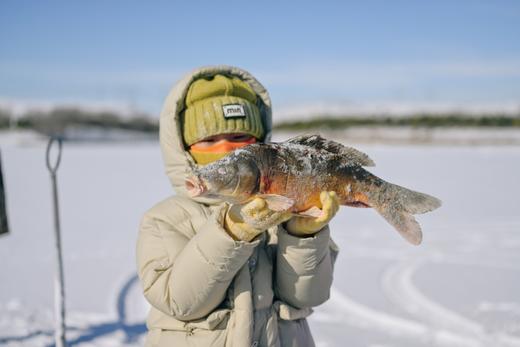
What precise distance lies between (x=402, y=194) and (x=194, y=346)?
0.96 m

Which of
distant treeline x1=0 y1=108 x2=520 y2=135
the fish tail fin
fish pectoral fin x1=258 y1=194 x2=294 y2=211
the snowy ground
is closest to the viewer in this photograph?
fish pectoral fin x1=258 y1=194 x2=294 y2=211

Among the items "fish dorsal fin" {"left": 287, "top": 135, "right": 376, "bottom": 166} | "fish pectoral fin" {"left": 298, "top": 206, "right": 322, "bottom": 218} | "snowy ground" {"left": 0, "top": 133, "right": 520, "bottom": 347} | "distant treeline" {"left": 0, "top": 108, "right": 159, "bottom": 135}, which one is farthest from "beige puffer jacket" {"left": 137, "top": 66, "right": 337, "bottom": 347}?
"distant treeline" {"left": 0, "top": 108, "right": 159, "bottom": 135}

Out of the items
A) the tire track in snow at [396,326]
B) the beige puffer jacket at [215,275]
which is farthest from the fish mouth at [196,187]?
the tire track in snow at [396,326]

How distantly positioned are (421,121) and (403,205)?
45.0 metres

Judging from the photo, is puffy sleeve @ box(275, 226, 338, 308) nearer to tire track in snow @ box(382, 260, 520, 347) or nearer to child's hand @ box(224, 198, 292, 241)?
child's hand @ box(224, 198, 292, 241)

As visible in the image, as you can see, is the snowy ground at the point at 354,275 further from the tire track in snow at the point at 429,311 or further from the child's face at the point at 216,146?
the child's face at the point at 216,146

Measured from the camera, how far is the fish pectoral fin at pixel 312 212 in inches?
66.1

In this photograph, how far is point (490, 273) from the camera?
6.21 m

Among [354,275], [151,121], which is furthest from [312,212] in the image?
[151,121]

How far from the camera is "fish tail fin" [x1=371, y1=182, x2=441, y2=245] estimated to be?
1780mm

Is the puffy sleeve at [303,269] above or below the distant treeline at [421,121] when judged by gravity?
above

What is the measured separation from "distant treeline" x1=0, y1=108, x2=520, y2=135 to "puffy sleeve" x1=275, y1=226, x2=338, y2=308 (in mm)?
37603

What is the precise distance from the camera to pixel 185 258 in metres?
1.80

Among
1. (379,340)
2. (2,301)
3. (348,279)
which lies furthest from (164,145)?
(348,279)
